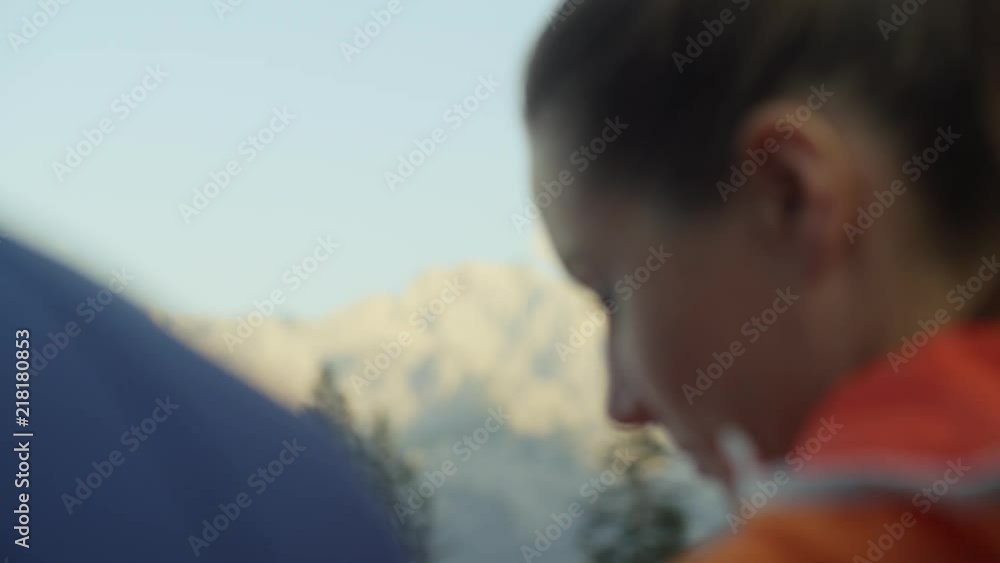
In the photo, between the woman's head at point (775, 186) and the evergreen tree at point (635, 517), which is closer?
the woman's head at point (775, 186)

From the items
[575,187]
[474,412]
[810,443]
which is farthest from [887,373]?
[474,412]

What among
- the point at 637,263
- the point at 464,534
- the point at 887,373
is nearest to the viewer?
the point at 887,373

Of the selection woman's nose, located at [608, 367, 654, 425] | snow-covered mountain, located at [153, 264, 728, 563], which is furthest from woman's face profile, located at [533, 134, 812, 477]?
snow-covered mountain, located at [153, 264, 728, 563]

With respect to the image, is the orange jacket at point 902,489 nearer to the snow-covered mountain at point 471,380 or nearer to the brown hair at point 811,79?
the brown hair at point 811,79

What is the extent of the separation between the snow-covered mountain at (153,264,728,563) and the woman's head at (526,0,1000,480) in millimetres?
415

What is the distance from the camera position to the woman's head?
0.35 meters

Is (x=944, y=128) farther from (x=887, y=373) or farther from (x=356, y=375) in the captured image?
(x=356, y=375)

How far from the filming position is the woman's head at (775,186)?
347mm

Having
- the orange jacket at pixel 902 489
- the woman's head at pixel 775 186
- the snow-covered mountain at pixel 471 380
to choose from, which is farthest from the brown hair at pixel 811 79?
the snow-covered mountain at pixel 471 380

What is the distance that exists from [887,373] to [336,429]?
64cm

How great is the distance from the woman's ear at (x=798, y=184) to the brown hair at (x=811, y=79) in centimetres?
2

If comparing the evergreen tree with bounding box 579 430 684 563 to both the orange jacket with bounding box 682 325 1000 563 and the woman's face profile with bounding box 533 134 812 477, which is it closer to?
the woman's face profile with bounding box 533 134 812 477

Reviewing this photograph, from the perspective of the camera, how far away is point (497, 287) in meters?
0.92

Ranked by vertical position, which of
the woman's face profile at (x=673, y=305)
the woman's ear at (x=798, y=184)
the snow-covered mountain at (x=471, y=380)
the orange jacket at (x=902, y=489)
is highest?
the woman's ear at (x=798, y=184)
